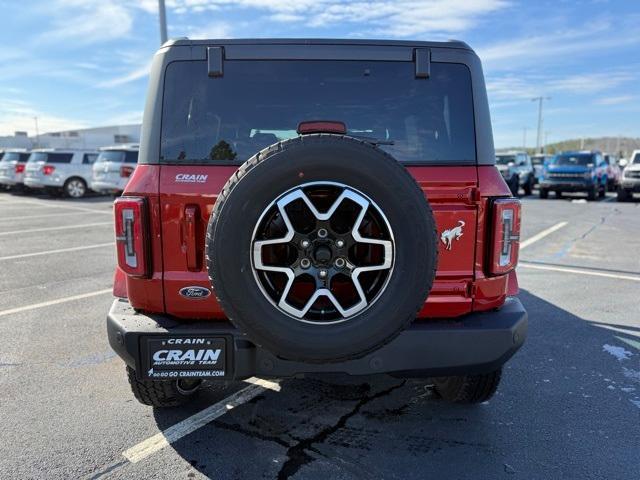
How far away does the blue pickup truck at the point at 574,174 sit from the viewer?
19625 millimetres

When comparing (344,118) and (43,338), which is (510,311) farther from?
(43,338)

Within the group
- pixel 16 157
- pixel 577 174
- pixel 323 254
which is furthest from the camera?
pixel 16 157

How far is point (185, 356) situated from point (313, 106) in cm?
143

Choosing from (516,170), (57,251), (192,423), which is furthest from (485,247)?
(516,170)

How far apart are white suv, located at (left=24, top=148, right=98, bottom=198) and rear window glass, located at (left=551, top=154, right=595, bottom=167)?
1884cm

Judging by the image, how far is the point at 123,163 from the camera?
16828mm

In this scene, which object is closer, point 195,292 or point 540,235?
point 195,292

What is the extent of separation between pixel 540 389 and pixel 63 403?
3.20 meters

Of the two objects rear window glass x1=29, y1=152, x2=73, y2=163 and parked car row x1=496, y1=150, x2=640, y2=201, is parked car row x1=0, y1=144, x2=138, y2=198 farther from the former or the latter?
parked car row x1=496, y1=150, x2=640, y2=201

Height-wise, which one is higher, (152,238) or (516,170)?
(516,170)

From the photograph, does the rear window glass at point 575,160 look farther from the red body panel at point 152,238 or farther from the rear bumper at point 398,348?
the red body panel at point 152,238

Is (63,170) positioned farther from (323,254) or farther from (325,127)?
(323,254)

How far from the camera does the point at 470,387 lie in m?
3.13

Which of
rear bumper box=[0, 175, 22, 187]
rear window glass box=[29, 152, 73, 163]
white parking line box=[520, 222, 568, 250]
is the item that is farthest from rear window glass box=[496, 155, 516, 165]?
rear bumper box=[0, 175, 22, 187]
